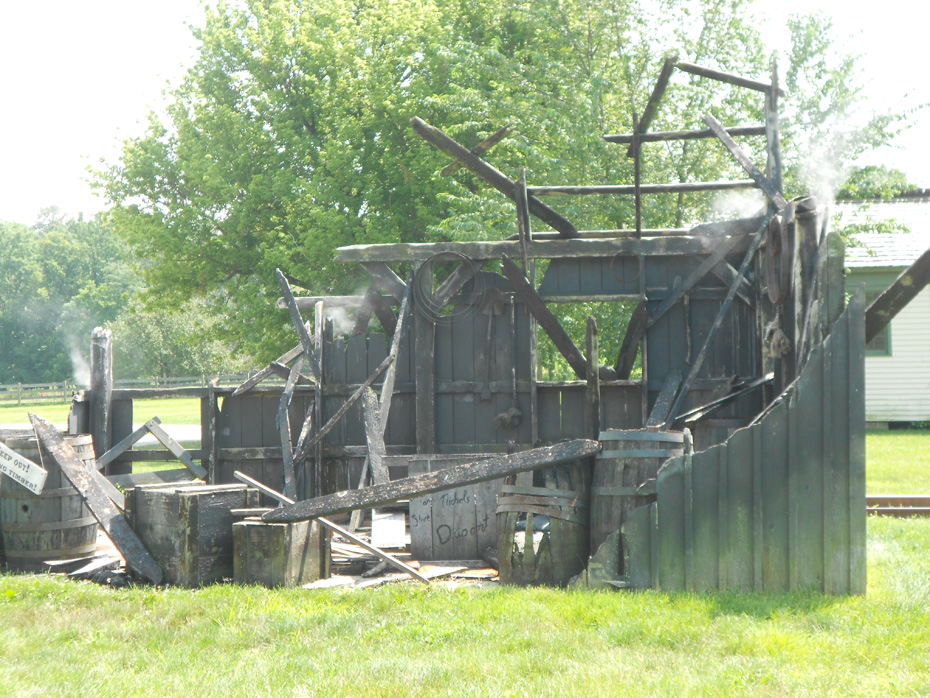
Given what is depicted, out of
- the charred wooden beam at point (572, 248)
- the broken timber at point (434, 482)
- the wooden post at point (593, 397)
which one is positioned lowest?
the broken timber at point (434, 482)

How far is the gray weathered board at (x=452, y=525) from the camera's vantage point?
305 inches

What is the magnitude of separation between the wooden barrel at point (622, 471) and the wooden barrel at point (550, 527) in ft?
0.38

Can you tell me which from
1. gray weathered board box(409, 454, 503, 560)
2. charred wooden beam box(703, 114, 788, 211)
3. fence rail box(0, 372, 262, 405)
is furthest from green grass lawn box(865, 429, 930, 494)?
fence rail box(0, 372, 262, 405)

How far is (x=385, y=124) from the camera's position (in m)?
20.5

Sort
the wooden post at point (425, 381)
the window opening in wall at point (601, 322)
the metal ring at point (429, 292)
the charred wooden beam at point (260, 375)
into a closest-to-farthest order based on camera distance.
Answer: the metal ring at point (429, 292) < the wooden post at point (425, 381) < the charred wooden beam at point (260, 375) < the window opening in wall at point (601, 322)

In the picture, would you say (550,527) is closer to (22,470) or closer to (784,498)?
(784,498)

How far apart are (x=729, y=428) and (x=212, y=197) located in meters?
15.3

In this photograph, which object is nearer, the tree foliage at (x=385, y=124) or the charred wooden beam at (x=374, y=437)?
the charred wooden beam at (x=374, y=437)

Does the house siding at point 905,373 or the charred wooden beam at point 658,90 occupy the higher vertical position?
the charred wooden beam at point 658,90

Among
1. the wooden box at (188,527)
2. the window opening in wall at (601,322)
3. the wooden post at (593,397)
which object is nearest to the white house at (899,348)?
the window opening in wall at (601,322)

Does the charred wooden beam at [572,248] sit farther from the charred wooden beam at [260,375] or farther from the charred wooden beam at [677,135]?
the charred wooden beam at [260,375]

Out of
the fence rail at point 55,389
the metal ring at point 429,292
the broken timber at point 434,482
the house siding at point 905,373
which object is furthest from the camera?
the fence rail at point 55,389

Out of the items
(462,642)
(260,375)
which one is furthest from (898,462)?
(462,642)

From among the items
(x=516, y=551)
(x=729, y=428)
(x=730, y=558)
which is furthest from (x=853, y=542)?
(x=729, y=428)
